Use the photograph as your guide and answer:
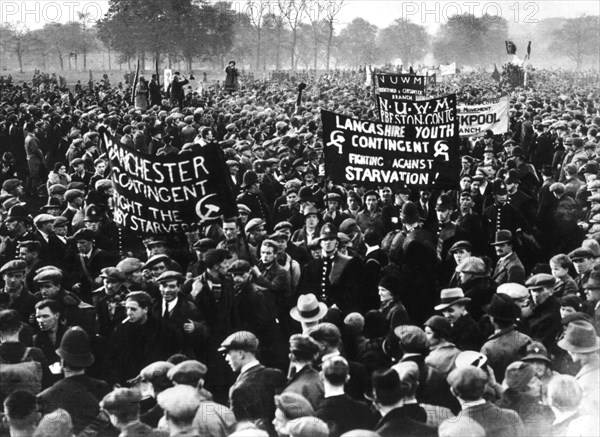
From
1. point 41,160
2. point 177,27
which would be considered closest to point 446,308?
point 41,160

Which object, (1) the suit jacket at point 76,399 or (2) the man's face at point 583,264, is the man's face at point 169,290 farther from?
(2) the man's face at point 583,264

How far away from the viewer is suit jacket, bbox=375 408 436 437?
4.50 m

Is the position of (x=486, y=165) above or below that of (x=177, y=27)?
below

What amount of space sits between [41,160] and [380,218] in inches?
370

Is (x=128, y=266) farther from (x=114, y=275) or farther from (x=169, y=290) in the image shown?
(x=169, y=290)

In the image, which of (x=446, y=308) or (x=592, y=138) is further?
(x=592, y=138)

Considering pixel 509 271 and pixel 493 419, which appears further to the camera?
pixel 509 271

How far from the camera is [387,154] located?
8953mm

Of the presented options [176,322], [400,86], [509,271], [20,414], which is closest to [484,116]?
[400,86]

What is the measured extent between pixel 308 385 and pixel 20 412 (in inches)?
64.9

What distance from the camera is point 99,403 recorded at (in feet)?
16.2

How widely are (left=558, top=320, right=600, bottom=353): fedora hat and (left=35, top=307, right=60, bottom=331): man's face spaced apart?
3642 millimetres

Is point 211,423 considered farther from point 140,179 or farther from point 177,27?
point 177,27

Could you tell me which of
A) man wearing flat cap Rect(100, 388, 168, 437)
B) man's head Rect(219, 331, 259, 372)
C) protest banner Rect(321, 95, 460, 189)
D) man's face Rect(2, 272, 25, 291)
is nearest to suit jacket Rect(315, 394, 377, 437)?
man's head Rect(219, 331, 259, 372)
